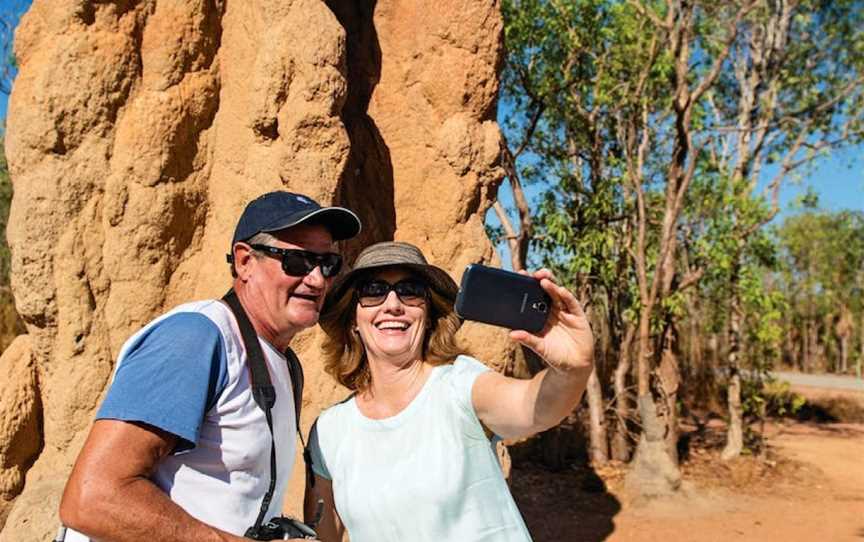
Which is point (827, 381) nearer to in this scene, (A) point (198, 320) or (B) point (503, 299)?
(B) point (503, 299)

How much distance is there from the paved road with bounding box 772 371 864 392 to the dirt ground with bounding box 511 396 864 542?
19.7 ft

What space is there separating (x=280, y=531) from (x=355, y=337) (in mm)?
845

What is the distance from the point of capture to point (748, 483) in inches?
337

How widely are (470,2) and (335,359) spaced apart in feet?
9.79

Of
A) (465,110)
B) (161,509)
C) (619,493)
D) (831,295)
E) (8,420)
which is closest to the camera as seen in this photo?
(161,509)

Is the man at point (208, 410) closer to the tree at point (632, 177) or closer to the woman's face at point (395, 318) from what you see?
the woman's face at point (395, 318)

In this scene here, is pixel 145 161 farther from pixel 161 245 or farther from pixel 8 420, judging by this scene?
pixel 8 420

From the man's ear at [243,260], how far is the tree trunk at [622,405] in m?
7.13

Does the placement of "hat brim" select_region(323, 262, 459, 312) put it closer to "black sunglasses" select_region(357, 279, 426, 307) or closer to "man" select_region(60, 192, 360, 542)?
"black sunglasses" select_region(357, 279, 426, 307)

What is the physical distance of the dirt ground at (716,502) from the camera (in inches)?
266

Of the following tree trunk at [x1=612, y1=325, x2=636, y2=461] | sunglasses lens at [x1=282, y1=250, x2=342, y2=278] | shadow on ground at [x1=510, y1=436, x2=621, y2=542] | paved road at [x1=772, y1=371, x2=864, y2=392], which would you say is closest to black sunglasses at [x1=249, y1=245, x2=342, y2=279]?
sunglasses lens at [x1=282, y1=250, x2=342, y2=278]

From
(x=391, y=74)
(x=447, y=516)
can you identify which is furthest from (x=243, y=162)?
(x=447, y=516)

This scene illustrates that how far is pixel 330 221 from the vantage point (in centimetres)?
196

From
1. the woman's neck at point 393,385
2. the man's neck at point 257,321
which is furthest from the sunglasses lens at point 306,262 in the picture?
the woman's neck at point 393,385
